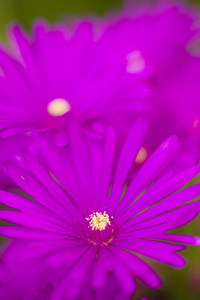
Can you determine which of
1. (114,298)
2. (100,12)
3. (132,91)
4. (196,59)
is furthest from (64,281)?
(100,12)

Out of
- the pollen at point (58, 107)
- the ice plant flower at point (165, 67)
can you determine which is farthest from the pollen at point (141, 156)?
the pollen at point (58, 107)

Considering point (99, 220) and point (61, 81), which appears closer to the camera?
point (99, 220)

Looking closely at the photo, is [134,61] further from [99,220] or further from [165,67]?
[99,220]

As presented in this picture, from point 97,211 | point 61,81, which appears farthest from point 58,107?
point 97,211

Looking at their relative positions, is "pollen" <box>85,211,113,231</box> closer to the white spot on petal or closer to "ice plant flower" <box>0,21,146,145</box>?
"ice plant flower" <box>0,21,146,145</box>

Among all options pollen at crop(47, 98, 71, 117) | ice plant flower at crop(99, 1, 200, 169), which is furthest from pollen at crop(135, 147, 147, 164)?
pollen at crop(47, 98, 71, 117)
